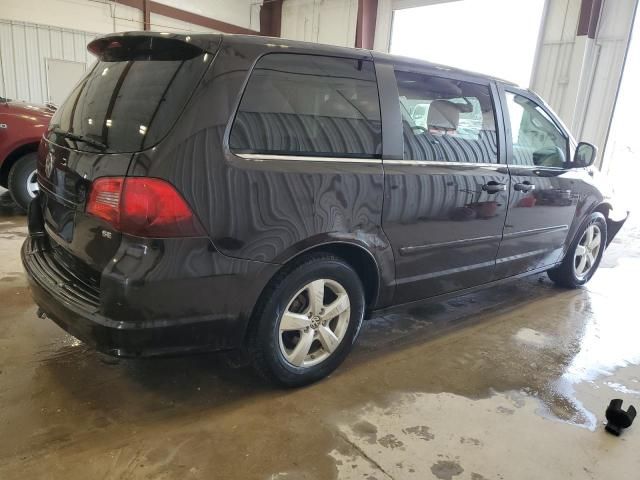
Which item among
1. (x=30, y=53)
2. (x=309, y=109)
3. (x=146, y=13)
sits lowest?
(x=309, y=109)

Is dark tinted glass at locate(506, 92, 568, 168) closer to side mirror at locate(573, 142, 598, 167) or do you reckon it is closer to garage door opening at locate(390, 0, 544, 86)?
side mirror at locate(573, 142, 598, 167)

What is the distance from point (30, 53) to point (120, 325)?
37.5 ft

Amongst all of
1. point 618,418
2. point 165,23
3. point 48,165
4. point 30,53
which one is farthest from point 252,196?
point 165,23

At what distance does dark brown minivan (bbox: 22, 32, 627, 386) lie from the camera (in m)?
1.85

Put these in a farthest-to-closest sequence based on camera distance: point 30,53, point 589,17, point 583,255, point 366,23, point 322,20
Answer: point 322,20
point 366,23
point 30,53
point 589,17
point 583,255

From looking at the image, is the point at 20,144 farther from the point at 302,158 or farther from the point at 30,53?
the point at 30,53

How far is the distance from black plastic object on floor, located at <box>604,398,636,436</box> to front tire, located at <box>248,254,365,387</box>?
130 centimetres

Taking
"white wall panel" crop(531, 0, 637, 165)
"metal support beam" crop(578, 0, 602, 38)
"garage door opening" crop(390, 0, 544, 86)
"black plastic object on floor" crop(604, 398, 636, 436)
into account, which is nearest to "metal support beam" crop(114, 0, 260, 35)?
"garage door opening" crop(390, 0, 544, 86)

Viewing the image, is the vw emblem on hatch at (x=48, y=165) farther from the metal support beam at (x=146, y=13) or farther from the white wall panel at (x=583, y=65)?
the metal support beam at (x=146, y=13)

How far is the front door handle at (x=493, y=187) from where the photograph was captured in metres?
2.96

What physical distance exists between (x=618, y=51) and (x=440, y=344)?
22.3 ft

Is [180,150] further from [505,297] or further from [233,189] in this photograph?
[505,297]

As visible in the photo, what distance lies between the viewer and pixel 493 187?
118 inches

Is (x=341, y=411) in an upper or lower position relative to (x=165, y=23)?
lower
